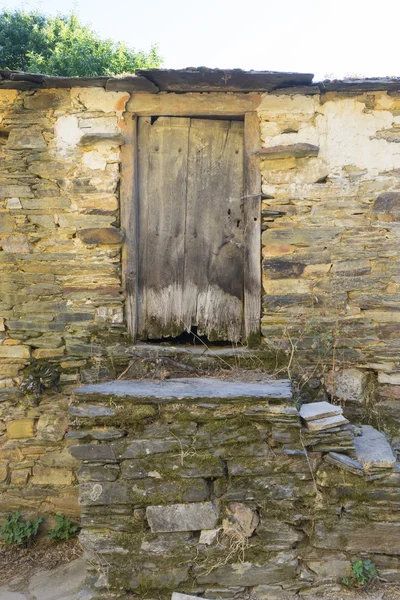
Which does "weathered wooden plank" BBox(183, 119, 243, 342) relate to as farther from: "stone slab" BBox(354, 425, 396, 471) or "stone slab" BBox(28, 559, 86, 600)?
"stone slab" BBox(28, 559, 86, 600)

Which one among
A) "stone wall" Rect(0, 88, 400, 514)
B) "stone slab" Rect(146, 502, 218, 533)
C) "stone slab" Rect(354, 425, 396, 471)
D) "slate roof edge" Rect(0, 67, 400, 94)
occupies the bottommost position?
"stone slab" Rect(146, 502, 218, 533)

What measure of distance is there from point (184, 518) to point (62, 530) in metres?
1.47

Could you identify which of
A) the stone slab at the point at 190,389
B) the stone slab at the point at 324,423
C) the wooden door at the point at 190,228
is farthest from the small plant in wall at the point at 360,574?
the wooden door at the point at 190,228

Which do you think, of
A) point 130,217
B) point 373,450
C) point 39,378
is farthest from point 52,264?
point 373,450

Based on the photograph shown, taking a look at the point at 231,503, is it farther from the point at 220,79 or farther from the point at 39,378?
the point at 220,79

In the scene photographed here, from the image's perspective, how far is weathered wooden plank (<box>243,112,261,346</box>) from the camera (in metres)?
3.94

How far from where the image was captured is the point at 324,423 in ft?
10.2

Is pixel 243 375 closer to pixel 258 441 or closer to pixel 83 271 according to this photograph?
pixel 258 441

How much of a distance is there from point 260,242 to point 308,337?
821 millimetres

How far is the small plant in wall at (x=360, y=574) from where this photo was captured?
2.92 meters

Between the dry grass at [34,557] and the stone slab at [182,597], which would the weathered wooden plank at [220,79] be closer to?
the stone slab at [182,597]

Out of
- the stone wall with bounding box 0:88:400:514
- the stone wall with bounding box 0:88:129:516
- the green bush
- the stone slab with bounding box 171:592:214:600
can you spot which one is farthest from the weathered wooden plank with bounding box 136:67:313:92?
the green bush

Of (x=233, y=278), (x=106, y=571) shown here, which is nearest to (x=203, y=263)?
(x=233, y=278)

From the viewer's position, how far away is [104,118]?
3.94 metres
